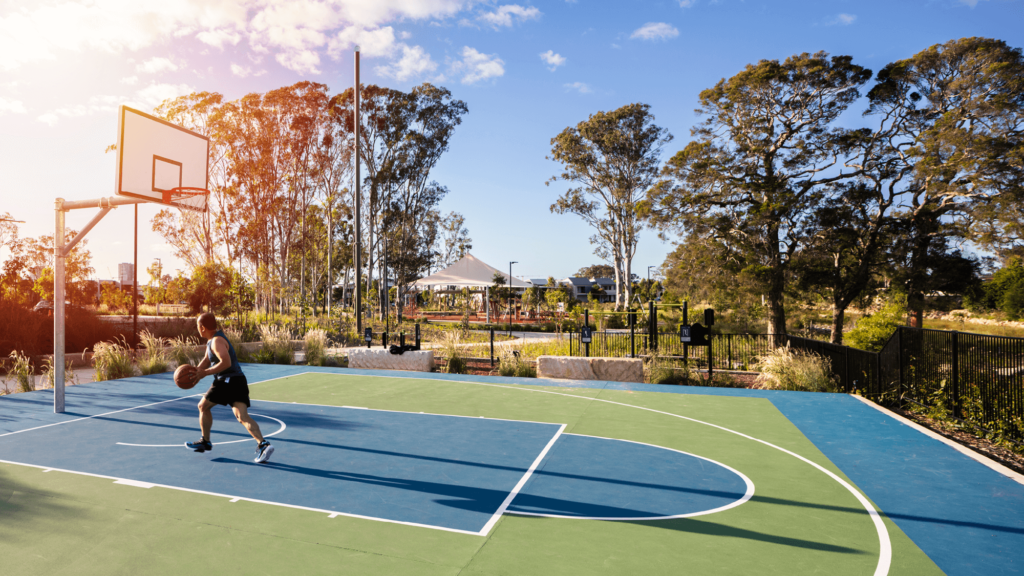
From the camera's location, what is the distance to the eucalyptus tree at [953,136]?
1909cm

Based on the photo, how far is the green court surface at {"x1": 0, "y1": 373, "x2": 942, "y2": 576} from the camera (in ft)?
13.3

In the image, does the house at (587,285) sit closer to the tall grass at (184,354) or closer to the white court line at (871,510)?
the tall grass at (184,354)

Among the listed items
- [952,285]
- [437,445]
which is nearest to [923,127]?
[952,285]

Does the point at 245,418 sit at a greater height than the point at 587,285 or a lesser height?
lesser

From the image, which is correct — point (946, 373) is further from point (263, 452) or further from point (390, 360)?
point (390, 360)

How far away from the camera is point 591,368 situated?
46.9ft

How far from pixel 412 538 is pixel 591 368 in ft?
33.6

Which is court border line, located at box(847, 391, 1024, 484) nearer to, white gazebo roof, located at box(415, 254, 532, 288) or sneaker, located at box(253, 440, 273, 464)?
sneaker, located at box(253, 440, 273, 464)

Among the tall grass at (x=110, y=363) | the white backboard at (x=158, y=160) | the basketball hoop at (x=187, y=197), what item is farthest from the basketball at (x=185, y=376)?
the tall grass at (x=110, y=363)

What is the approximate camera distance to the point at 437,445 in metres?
7.43

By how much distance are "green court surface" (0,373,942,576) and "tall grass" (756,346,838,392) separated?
636 centimetres

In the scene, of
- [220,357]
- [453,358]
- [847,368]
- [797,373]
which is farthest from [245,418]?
[847,368]

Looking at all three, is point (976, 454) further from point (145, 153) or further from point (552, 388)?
point (145, 153)

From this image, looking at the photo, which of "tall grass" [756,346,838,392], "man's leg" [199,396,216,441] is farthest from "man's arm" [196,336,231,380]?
"tall grass" [756,346,838,392]
